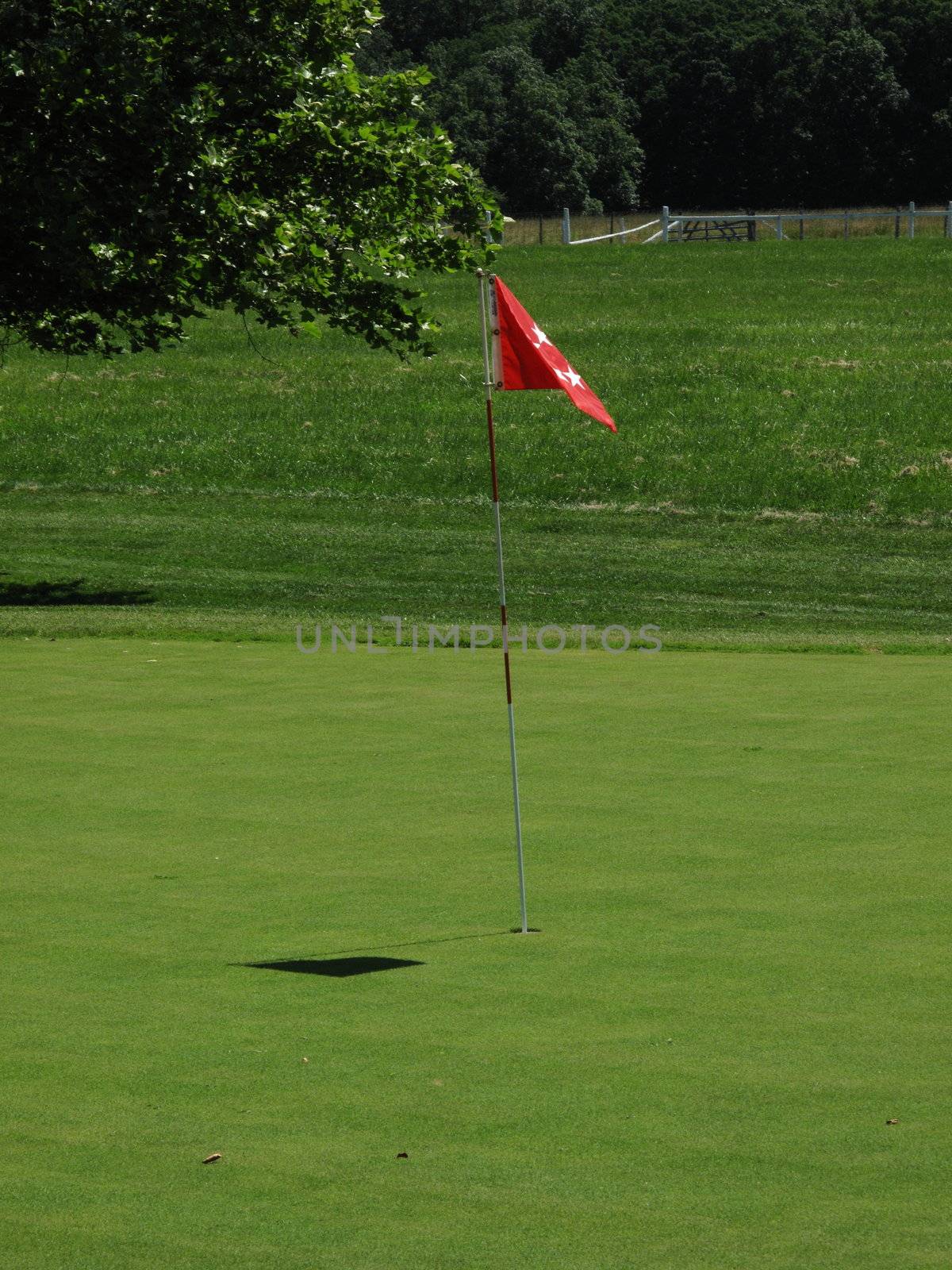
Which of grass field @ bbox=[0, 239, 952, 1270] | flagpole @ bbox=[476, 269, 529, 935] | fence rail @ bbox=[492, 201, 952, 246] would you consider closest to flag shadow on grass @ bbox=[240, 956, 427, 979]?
grass field @ bbox=[0, 239, 952, 1270]

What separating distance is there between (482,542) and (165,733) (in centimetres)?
1405

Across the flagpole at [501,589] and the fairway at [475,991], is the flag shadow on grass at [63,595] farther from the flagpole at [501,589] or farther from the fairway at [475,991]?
the flagpole at [501,589]

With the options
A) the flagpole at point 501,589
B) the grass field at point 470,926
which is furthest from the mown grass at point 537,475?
the flagpole at point 501,589

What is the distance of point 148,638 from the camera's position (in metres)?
18.0

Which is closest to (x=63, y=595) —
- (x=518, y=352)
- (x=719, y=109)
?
(x=518, y=352)

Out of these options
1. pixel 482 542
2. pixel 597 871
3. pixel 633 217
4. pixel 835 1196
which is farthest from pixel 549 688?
pixel 633 217

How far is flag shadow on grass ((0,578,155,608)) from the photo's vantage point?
2103 centimetres

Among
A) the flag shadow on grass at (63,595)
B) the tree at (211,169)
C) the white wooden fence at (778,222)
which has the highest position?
the white wooden fence at (778,222)

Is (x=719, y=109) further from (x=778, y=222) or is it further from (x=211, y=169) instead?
(x=211, y=169)

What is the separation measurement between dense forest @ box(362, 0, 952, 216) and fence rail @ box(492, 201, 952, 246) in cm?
3874

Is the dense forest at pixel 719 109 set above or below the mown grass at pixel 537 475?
above

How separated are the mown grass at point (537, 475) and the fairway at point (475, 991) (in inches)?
293

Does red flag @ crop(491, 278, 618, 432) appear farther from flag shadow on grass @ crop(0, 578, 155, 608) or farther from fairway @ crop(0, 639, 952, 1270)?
flag shadow on grass @ crop(0, 578, 155, 608)

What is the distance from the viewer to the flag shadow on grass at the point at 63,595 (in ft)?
69.0
